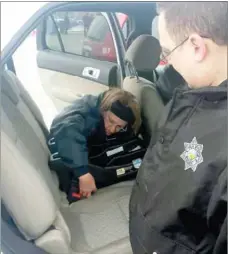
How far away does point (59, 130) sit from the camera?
1.56 metres

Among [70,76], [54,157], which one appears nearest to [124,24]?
[70,76]

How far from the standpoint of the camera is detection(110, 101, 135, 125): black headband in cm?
163

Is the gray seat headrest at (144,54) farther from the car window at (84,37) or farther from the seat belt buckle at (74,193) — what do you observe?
the seat belt buckle at (74,193)

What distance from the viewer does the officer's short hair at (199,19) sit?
817mm

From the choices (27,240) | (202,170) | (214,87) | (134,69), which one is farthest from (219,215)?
(134,69)

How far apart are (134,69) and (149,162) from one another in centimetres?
76

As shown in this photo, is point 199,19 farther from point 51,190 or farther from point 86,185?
point 86,185

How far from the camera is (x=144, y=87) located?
1725 mm

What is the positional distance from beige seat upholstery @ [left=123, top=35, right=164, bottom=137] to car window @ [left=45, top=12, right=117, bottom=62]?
0.29m

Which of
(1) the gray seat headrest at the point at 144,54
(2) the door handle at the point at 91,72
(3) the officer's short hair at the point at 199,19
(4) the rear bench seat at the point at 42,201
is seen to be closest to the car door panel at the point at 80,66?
(2) the door handle at the point at 91,72

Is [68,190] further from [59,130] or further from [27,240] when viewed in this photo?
[27,240]

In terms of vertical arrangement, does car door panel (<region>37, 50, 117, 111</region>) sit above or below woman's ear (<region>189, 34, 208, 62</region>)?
below

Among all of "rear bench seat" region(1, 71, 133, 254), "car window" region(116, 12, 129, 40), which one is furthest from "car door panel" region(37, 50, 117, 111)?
"rear bench seat" region(1, 71, 133, 254)

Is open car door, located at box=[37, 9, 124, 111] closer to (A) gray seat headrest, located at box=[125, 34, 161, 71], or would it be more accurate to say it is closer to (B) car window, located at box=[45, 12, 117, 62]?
(B) car window, located at box=[45, 12, 117, 62]
